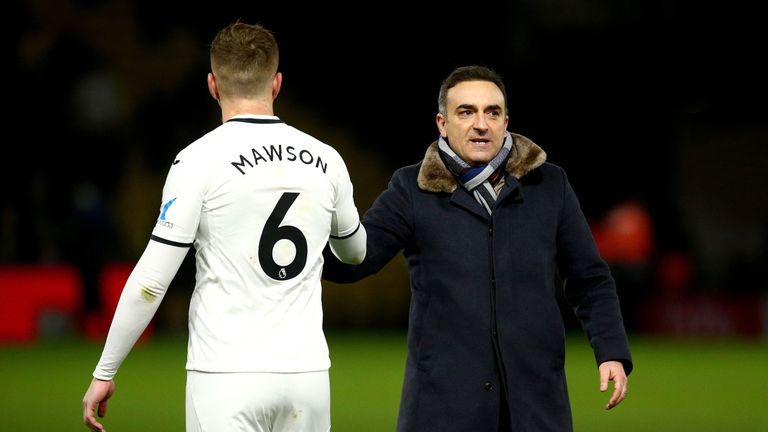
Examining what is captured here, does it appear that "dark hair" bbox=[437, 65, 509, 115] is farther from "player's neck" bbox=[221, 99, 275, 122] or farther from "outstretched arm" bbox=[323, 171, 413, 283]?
"player's neck" bbox=[221, 99, 275, 122]

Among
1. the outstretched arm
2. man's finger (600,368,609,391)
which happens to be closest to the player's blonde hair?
the outstretched arm

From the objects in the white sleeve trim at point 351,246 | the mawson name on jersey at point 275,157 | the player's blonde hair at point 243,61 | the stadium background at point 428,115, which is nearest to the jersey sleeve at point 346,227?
the white sleeve trim at point 351,246

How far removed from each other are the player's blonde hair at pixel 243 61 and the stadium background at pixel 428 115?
13.1 meters

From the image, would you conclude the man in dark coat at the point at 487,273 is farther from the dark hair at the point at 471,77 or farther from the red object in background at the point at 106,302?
the red object in background at the point at 106,302

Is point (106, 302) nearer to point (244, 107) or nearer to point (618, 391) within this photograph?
point (618, 391)

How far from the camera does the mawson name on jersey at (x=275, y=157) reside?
14.0 feet

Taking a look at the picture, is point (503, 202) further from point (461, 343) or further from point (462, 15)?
point (462, 15)

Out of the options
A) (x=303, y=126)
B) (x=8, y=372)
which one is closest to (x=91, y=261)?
(x=8, y=372)

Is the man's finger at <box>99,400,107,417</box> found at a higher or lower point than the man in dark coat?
lower

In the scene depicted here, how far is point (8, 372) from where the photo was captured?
12.6 m

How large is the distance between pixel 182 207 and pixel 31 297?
1266cm

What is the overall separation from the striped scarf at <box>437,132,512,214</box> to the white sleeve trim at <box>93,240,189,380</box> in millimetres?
1126

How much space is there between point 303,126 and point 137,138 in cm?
267

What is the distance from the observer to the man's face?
4.87m
